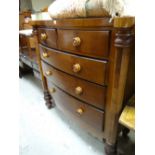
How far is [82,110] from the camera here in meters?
0.82

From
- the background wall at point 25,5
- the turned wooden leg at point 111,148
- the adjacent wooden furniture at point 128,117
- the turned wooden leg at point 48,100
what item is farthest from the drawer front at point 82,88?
the background wall at point 25,5

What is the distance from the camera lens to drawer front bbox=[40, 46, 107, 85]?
0.63 m

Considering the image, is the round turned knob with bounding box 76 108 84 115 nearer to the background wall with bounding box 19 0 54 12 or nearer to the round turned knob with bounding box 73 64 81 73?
the round turned knob with bounding box 73 64 81 73

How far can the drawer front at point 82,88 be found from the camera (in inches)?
26.9

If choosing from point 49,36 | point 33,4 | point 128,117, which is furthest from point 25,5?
point 128,117

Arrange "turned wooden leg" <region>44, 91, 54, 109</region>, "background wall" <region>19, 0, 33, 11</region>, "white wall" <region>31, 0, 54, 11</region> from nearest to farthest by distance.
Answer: "turned wooden leg" <region>44, 91, 54, 109</region> → "white wall" <region>31, 0, 54, 11</region> → "background wall" <region>19, 0, 33, 11</region>

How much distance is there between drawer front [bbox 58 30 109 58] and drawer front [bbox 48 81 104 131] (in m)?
0.31

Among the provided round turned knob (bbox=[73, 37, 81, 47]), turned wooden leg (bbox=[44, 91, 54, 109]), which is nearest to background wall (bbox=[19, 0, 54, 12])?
turned wooden leg (bbox=[44, 91, 54, 109])

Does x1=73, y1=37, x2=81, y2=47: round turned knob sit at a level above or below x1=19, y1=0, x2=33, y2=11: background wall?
below

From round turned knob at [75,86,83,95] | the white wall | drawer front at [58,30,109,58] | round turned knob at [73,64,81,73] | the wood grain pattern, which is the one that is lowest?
the wood grain pattern

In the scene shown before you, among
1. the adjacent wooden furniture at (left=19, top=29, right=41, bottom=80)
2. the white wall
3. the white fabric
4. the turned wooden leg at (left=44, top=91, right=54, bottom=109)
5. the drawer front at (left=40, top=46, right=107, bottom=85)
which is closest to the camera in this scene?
the white fabric

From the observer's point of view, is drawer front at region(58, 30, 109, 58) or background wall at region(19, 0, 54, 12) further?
background wall at region(19, 0, 54, 12)
